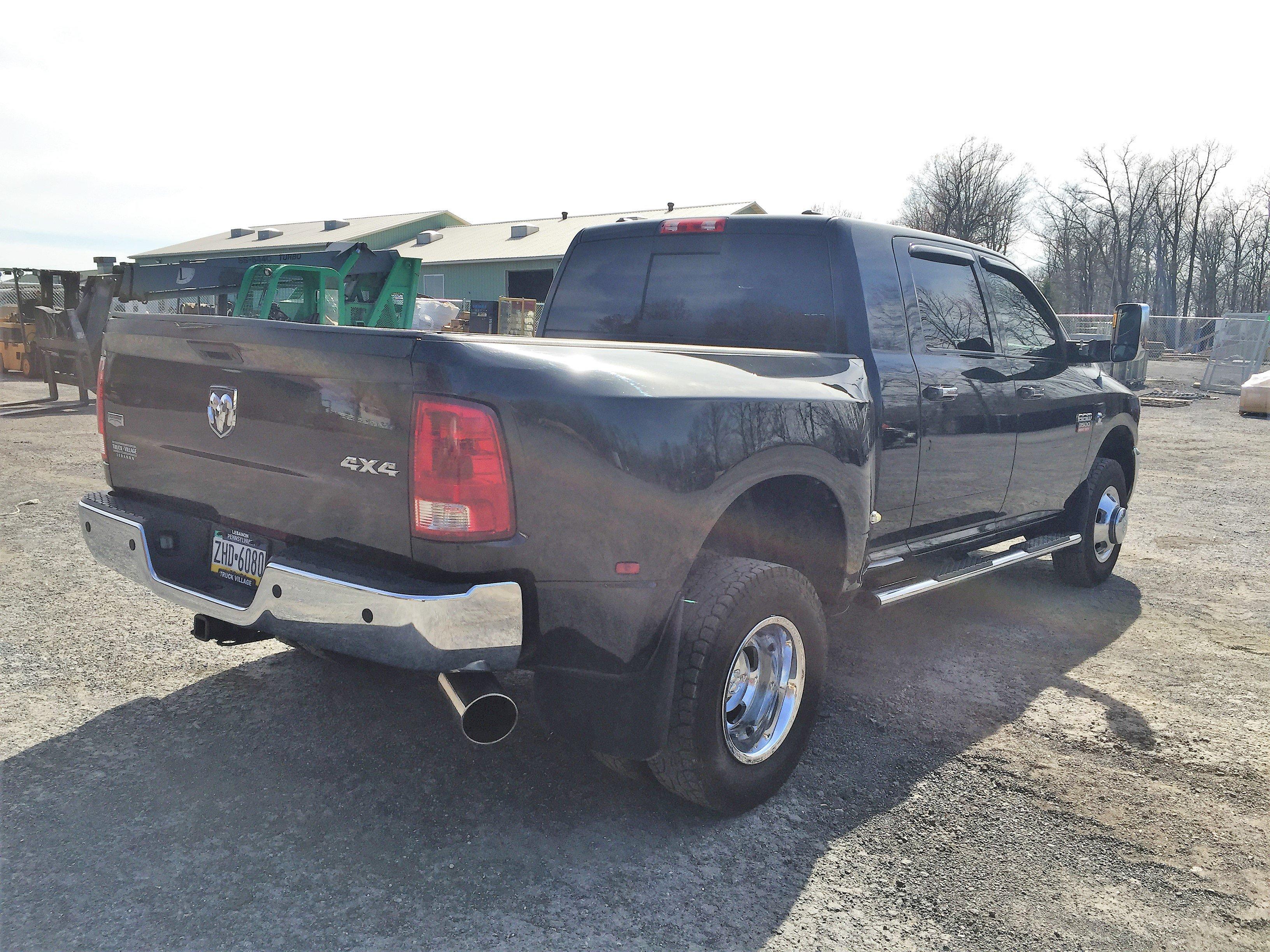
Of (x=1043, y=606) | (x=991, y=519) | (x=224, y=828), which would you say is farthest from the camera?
(x=1043, y=606)

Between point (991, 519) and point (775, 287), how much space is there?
68.6 inches

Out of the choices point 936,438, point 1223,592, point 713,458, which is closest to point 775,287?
point 936,438

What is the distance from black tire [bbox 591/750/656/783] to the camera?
301 centimetres

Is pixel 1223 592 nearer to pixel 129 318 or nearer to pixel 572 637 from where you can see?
pixel 572 637

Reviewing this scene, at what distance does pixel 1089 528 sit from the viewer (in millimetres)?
5797

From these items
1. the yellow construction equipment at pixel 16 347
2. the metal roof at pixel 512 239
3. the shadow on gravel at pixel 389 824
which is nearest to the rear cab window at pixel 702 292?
the shadow on gravel at pixel 389 824

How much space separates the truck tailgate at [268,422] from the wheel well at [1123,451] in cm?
488

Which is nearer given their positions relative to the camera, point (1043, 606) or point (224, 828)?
point (224, 828)

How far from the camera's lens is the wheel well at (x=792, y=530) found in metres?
3.31

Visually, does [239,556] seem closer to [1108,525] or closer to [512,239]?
[1108,525]

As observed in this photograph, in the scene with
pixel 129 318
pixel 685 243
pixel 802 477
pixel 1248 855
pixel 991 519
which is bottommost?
pixel 1248 855

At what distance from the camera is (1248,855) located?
9.82 feet

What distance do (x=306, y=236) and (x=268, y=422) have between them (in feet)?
173

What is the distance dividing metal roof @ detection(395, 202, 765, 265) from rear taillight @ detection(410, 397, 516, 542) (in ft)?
112
